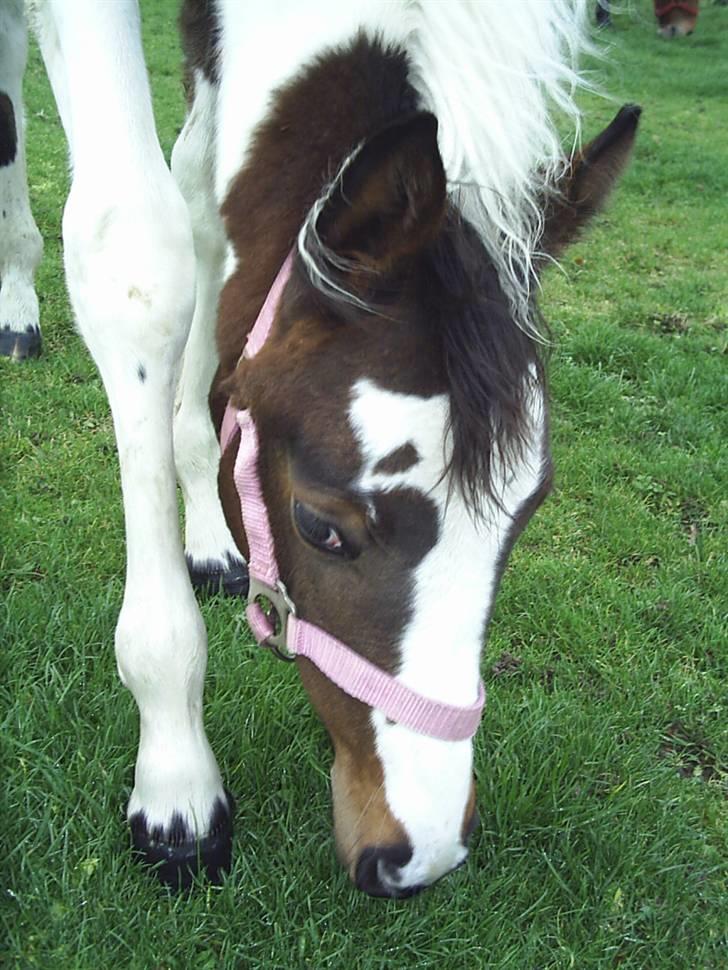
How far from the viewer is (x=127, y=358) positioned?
184cm

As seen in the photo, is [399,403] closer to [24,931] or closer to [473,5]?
[473,5]

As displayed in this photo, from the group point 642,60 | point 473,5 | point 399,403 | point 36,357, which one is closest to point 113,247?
point 399,403

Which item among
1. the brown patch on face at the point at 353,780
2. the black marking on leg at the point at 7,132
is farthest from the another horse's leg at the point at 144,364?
the black marking on leg at the point at 7,132

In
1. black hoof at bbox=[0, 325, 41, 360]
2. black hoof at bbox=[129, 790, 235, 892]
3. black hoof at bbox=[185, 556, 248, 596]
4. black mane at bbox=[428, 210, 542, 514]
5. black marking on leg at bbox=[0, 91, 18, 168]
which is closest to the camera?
black mane at bbox=[428, 210, 542, 514]

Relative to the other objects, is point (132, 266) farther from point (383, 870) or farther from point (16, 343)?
point (16, 343)

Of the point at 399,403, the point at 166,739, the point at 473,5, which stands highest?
the point at 473,5

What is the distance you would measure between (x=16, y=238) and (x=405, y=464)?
113 inches

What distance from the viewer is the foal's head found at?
1.52m

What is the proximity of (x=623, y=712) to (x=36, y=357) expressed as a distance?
269 centimetres

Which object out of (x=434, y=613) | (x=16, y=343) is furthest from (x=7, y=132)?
(x=434, y=613)

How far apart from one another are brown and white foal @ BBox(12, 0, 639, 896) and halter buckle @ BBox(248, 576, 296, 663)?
3cm

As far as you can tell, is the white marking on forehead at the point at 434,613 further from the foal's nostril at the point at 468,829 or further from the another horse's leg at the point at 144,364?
the another horse's leg at the point at 144,364

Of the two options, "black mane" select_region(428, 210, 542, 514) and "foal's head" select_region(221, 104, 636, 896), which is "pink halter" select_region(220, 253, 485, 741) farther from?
"black mane" select_region(428, 210, 542, 514)

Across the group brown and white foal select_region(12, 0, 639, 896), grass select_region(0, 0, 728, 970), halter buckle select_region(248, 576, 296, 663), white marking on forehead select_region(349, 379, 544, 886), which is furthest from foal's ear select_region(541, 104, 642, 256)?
halter buckle select_region(248, 576, 296, 663)
